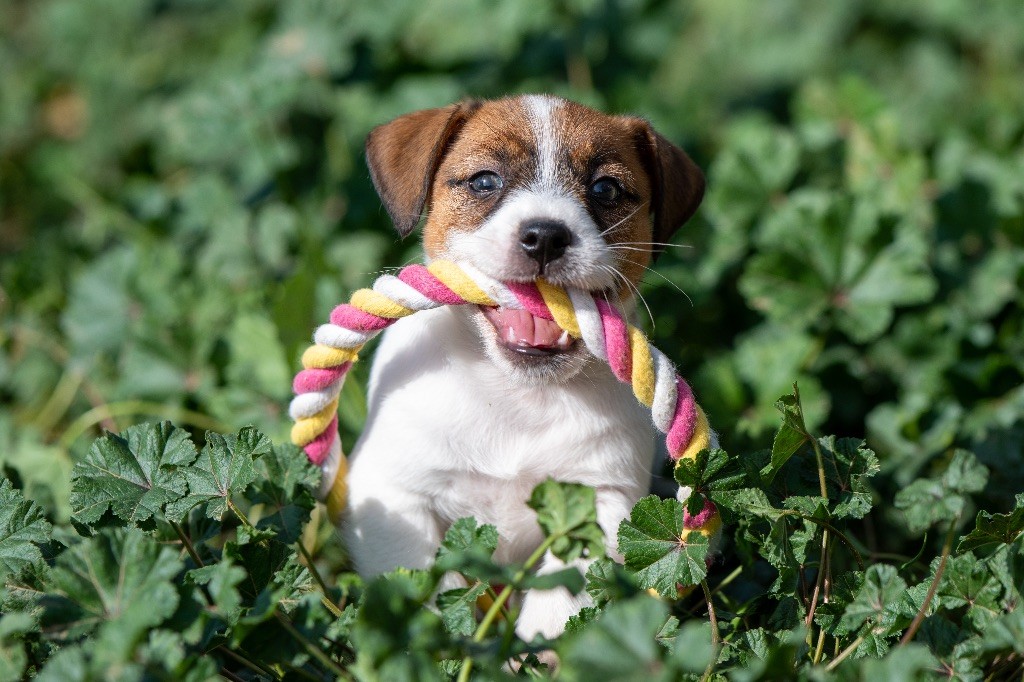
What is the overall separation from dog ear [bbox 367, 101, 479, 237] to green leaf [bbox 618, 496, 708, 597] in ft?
4.35

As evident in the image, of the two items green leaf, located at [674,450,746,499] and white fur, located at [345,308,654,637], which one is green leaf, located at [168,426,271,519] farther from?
green leaf, located at [674,450,746,499]

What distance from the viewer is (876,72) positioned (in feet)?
27.2

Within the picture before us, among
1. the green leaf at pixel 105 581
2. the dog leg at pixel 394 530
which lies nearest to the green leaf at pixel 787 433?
the dog leg at pixel 394 530

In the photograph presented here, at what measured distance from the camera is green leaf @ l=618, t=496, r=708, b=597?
9.41ft

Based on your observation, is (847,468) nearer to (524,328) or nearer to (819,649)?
(819,649)

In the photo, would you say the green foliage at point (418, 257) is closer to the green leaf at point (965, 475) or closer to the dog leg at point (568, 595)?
the green leaf at point (965, 475)

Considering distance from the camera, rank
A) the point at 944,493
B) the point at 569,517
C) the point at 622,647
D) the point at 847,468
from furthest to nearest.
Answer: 1. the point at 944,493
2. the point at 847,468
3. the point at 569,517
4. the point at 622,647

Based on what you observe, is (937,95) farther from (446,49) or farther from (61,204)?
(61,204)

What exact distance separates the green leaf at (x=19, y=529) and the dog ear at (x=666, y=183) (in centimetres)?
221

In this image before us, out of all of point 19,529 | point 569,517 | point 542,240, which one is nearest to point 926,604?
point 569,517

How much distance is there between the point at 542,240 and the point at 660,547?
0.97 meters

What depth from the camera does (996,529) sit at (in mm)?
2928

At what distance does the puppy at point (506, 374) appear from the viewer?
129 inches

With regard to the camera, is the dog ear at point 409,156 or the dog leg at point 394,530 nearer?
the dog leg at point 394,530
